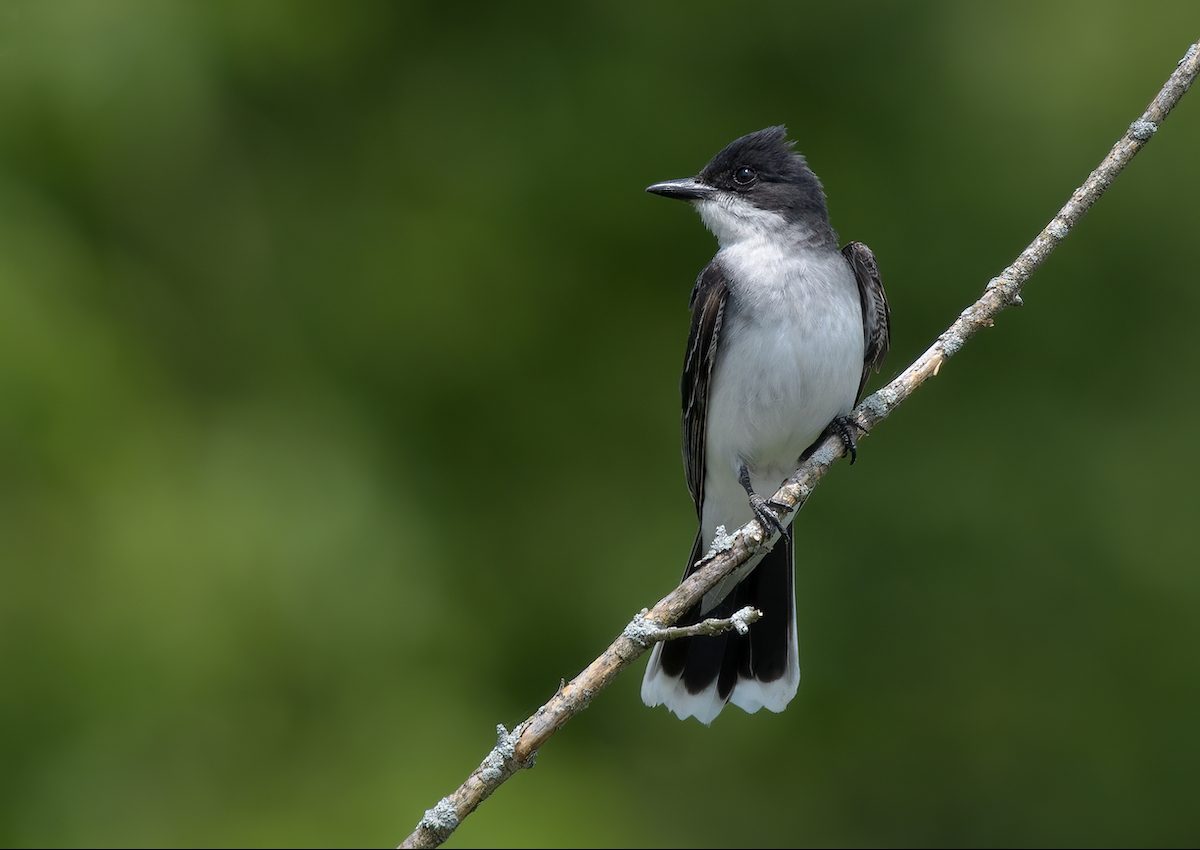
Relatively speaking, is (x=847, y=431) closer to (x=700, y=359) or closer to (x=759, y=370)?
(x=759, y=370)

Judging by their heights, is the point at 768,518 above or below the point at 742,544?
above

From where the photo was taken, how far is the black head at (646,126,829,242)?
4922 mm

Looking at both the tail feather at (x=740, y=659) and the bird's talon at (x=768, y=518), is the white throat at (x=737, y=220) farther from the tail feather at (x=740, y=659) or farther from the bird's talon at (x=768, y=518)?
the bird's talon at (x=768, y=518)

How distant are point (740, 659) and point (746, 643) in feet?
0.26

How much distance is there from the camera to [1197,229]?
590cm

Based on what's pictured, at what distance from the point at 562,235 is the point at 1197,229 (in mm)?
2573

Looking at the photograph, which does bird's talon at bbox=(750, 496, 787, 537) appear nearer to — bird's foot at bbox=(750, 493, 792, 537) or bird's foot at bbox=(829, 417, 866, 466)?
bird's foot at bbox=(750, 493, 792, 537)

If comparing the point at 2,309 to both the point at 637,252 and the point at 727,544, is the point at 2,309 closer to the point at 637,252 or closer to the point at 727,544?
the point at 637,252

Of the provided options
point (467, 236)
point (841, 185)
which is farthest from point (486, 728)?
point (841, 185)

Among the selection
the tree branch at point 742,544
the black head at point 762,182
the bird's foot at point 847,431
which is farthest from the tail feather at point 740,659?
the black head at point 762,182

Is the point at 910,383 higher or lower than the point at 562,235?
lower

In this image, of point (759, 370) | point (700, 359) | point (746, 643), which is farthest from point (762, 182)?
point (746, 643)

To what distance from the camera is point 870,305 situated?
476 centimetres

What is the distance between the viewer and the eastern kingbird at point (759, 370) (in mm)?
4480
